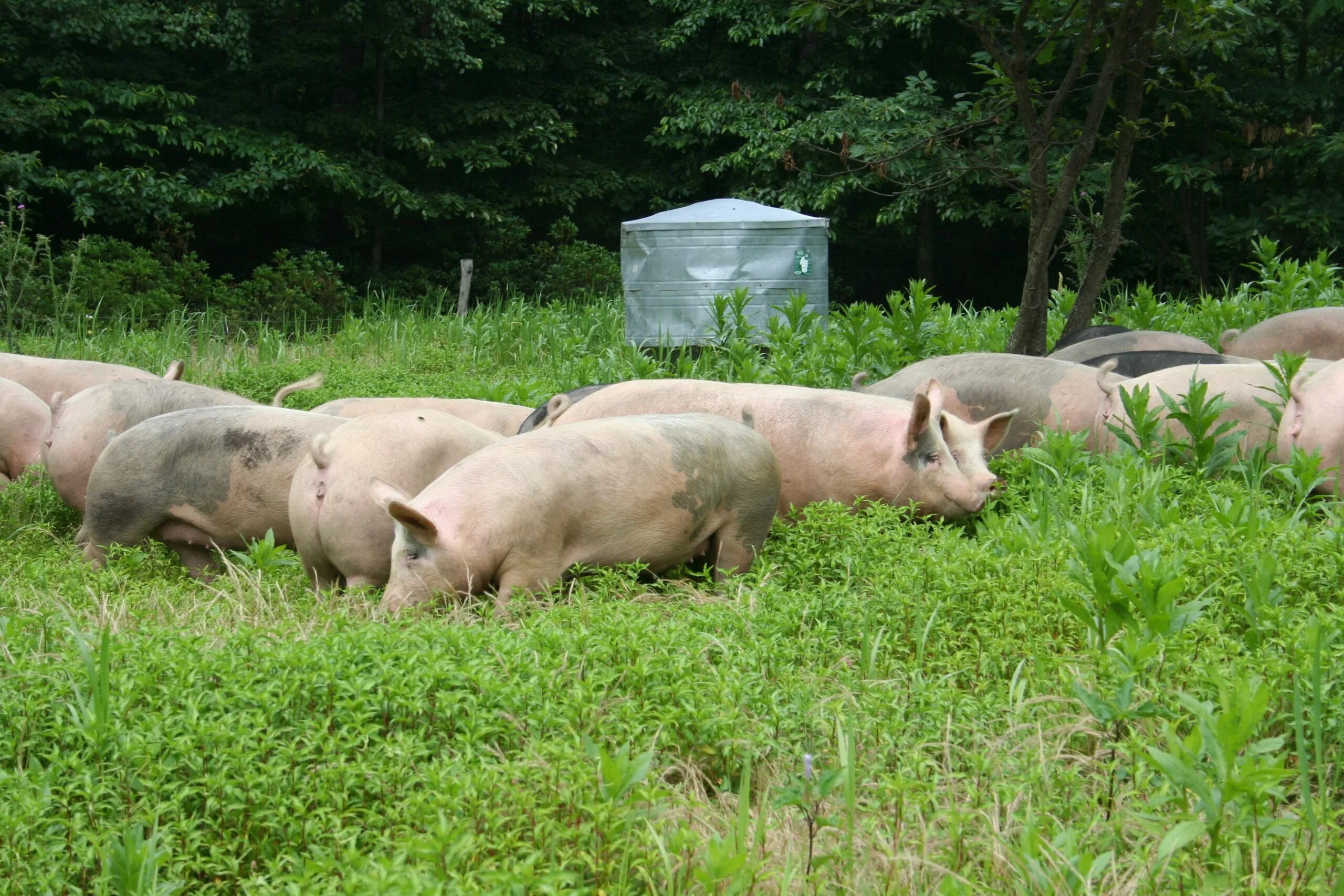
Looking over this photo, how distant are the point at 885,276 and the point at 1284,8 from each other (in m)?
7.47

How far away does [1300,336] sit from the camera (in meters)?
7.61

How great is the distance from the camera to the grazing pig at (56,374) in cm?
729

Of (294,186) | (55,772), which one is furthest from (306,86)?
→ (55,772)

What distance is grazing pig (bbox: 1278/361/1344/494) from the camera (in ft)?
15.5

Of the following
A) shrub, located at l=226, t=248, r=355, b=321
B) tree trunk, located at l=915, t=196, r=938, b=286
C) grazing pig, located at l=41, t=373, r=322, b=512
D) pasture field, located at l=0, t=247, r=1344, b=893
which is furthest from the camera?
tree trunk, located at l=915, t=196, r=938, b=286

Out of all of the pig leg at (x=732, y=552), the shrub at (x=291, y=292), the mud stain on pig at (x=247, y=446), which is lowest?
the shrub at (x=291, y=292)

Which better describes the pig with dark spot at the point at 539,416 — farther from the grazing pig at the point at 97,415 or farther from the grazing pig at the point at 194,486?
the grazing pig at the point at 97,415

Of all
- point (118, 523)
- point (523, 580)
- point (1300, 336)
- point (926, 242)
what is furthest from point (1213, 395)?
point (926, 242)

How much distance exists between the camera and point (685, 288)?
38.9 feet

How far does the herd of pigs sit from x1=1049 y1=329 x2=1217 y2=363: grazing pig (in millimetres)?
919

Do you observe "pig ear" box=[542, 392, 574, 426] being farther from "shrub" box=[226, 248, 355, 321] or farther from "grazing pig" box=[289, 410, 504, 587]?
"shrub" box=[226, 248, 355, 321]

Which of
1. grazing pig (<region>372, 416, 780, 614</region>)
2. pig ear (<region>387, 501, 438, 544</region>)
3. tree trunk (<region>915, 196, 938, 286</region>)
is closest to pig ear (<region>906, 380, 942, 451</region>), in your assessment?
grazing pig (<region>372, 416, 780, 614</region>)

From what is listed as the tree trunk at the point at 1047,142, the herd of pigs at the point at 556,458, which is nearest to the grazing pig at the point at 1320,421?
the herd of pigs at the point at 556,458

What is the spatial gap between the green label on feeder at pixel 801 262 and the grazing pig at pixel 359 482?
24.6ft
